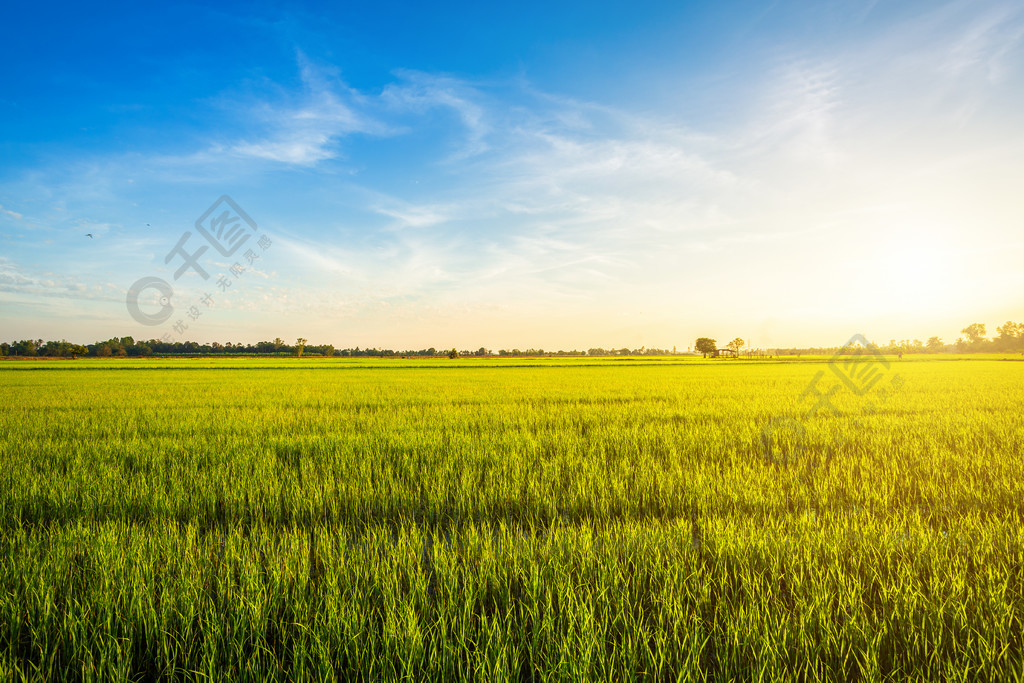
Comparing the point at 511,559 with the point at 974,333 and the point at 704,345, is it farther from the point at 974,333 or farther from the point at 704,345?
the point at 974,333

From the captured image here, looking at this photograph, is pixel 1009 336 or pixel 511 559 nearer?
pixel 511 559

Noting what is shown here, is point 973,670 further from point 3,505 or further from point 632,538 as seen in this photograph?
point 3,505

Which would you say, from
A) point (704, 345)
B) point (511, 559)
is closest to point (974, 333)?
point (704, 345)

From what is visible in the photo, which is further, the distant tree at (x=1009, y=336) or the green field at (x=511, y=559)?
the distant tree at (x=1009, y=336)

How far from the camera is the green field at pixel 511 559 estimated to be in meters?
2.07

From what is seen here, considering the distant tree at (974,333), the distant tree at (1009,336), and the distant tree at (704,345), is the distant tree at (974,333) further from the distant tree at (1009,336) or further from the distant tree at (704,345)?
the distant tree at (704,345)

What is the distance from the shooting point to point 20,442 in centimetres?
674

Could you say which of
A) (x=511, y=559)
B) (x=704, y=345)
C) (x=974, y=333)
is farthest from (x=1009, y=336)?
(x=511, y=559)

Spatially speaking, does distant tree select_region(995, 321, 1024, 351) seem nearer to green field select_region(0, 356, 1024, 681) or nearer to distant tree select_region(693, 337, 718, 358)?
distant tree select_region(693, 337, 718, 358)

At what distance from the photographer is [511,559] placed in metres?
2.85

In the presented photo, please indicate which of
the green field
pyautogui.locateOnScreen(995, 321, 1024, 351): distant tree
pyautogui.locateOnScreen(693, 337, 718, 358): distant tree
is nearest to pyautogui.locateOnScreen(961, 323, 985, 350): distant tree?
pyautogui.locateOnScreen(995, 321, 1024, 351): distant tree

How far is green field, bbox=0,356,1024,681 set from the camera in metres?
2.07

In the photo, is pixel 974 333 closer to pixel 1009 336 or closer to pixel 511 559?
pixel 1009 336

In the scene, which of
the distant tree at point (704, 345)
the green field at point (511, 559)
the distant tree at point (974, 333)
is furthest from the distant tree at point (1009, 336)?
the green field at point (511, 559)
